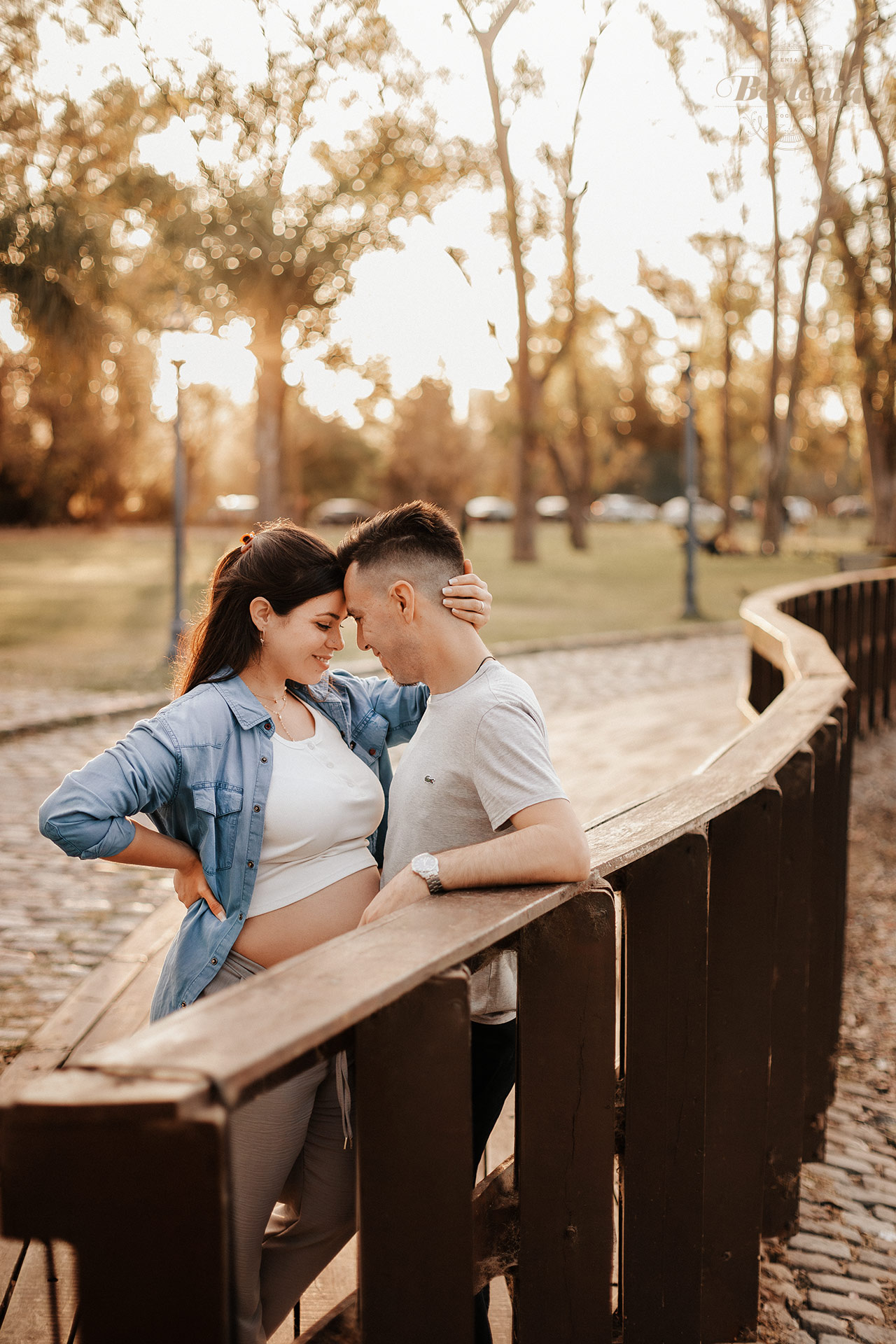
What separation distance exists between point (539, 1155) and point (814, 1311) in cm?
172

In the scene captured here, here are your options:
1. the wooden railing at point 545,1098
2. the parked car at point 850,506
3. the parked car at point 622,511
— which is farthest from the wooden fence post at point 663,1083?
the parked car at point 850,506

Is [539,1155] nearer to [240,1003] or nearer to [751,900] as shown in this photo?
[240,1003]

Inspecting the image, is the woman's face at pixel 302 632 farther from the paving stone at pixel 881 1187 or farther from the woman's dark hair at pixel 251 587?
the paving stone at pixel 881 1187

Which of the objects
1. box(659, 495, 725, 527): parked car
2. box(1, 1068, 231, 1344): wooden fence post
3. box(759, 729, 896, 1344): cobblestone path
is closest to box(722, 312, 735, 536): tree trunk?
box(659, 495, 725, 527): parked car

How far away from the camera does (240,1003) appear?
1446 mm

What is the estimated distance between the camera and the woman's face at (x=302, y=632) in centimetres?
276

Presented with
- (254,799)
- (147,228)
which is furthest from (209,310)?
(254,799)

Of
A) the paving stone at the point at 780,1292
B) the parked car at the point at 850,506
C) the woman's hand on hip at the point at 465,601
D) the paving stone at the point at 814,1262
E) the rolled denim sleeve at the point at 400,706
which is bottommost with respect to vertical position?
the paving stone at the point at 814,1262

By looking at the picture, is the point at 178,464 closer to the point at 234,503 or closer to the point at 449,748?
the point at 449,748

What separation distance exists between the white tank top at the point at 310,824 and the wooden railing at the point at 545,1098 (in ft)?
1.96

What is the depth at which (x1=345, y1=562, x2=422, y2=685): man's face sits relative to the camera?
253 cm

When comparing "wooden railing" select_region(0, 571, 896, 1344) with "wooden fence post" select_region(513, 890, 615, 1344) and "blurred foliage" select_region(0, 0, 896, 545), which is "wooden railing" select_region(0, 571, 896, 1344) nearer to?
"wooden fence post" select_region(513, 890, 615, 1344)

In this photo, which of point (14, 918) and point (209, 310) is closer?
point (14, 918)

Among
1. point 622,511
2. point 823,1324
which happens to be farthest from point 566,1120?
point 622,511
